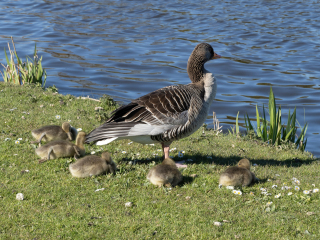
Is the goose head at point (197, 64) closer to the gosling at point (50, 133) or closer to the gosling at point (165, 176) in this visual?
the gosling at point (165, 176)

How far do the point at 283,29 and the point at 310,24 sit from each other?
76.1 inches

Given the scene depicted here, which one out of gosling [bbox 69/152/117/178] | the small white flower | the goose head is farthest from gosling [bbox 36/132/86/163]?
the goose head

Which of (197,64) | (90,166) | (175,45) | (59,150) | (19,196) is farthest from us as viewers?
(175,45)

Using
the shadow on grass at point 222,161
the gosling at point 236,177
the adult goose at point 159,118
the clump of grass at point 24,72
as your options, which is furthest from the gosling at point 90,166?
the clump of grass at point 24,72

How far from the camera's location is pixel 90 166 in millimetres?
7328

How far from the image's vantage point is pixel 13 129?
9883mm

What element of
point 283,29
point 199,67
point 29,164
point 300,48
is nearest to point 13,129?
point 29,164

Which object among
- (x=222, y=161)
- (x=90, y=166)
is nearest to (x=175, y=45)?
(x=222, y=161)

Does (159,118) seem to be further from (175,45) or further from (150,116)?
(175,45)

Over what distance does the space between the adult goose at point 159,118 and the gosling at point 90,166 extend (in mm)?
332

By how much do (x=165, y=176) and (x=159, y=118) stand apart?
1.36 meters

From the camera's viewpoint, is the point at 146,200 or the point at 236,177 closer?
the point at 146,200

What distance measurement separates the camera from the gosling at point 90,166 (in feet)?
24.0

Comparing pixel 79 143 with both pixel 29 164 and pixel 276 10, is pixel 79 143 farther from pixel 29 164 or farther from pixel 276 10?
pixel 276 10
